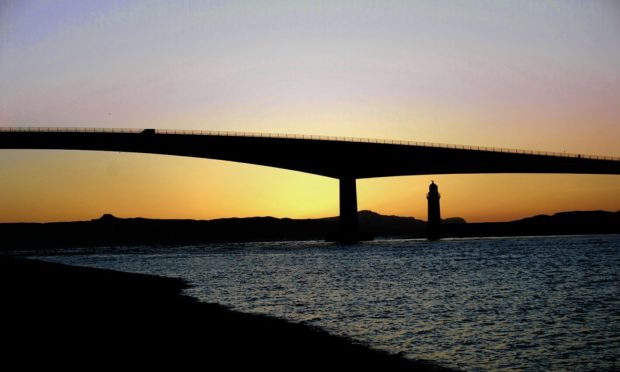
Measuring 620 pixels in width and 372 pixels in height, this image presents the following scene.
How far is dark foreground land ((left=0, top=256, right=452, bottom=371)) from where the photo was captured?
582 inches

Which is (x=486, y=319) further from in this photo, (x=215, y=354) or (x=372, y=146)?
(x=372, y=146)

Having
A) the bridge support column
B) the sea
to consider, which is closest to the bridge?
the bridge support column

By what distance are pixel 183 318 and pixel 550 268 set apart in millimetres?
34383

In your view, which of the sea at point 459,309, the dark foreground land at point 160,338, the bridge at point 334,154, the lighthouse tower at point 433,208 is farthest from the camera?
the lighthouse tower at point 433,208

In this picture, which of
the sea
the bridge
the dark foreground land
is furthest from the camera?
the bridge

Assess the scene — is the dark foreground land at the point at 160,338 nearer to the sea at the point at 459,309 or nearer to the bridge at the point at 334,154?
the sea at the point at 459,309

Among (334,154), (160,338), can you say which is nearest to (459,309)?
(160,338)

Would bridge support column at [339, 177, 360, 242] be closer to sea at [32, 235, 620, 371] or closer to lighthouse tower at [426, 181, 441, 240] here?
lighthouse tower at [426, 181, 441, 240]

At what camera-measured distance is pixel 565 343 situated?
60.9 feet

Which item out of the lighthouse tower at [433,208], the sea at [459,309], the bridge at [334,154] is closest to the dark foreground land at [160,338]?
the sea at [459,309]

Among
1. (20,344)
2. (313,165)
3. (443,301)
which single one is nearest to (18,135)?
(313,165)

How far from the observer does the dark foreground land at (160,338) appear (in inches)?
582

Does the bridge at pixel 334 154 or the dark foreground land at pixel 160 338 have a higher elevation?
the bridge at pixel 334 154

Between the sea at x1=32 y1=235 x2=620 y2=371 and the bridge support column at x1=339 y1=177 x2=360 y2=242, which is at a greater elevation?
the bridge support column at x1=339 y1=177 x2=360 y2=242
